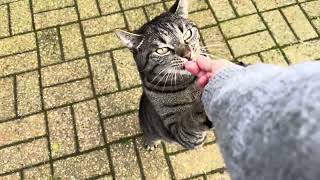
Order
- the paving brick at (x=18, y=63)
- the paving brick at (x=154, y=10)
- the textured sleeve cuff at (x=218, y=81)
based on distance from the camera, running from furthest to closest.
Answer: the paving brick at (x=154, y=10)
the paving brick at (x=18, y=63)
the textured sleeve cuff at (x=218, y=81)

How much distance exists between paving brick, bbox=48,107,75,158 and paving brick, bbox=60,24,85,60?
0.60 meters

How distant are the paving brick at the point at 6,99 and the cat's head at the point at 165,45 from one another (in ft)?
4.99

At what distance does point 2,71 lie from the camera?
4125mm

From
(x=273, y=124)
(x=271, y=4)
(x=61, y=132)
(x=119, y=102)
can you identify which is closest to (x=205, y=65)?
(x=273, y=124)

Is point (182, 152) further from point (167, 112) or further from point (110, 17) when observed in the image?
point (110, 17)

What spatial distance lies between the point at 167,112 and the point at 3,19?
239cm

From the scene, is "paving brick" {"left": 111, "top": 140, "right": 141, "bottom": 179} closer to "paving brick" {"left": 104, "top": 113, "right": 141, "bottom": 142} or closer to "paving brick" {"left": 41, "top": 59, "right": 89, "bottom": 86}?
"paving brick" {"left": 104, "top": 113, "right": 141, "bottom": 142}

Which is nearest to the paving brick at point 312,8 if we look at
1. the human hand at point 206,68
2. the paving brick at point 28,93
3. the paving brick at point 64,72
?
the paving brick at point 64,72

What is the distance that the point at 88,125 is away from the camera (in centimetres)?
370

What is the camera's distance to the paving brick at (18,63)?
411 cm

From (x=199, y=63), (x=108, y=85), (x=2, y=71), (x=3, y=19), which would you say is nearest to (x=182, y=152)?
(x=108, y=85)

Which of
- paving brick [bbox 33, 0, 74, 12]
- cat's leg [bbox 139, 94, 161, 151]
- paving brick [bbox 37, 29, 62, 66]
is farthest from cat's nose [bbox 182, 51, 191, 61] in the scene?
paving brick [bbox 33, 0, 74, 12]

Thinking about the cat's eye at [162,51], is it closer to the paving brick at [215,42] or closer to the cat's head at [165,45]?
the cat's head at [165,45]

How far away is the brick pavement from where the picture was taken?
348 cm
